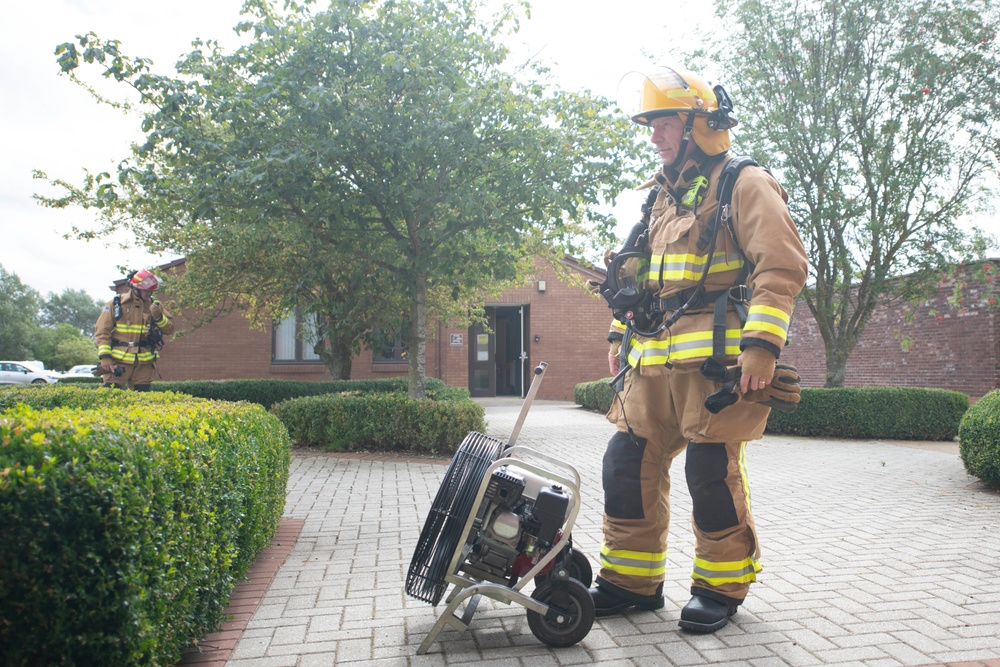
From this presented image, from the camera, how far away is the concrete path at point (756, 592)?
10.1 ft

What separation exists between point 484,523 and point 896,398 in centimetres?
1062

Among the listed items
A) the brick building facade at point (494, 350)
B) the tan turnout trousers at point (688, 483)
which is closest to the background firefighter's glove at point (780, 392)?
the tan turnout trousers at point (688, 483)

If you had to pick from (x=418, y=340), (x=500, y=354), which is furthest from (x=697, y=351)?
(x=500, y=354)

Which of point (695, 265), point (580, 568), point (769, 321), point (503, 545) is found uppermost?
point (695, 265)

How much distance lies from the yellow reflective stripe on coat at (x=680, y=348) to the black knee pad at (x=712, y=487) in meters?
0.39

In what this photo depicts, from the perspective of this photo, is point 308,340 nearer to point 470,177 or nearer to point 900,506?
point 470,177

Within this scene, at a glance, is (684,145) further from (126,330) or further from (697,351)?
(126,330)

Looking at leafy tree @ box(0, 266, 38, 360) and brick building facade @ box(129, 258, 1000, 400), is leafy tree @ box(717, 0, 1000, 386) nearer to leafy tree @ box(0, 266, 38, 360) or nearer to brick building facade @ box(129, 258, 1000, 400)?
brick building facade @ box(129, 258, 1000, 400)

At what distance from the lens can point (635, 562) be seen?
3469 millimetres

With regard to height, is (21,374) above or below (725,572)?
above

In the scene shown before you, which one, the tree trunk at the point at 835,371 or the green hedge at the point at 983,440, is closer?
the green hedge at the point at 983,440

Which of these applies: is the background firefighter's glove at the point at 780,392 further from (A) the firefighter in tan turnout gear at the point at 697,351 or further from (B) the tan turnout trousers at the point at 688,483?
(B) the tan turnout trousers at the point at 688,483

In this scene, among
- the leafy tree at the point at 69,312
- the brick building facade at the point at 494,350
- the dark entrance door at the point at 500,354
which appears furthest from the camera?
the leafy tree at the point at 69,312

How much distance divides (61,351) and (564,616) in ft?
202
